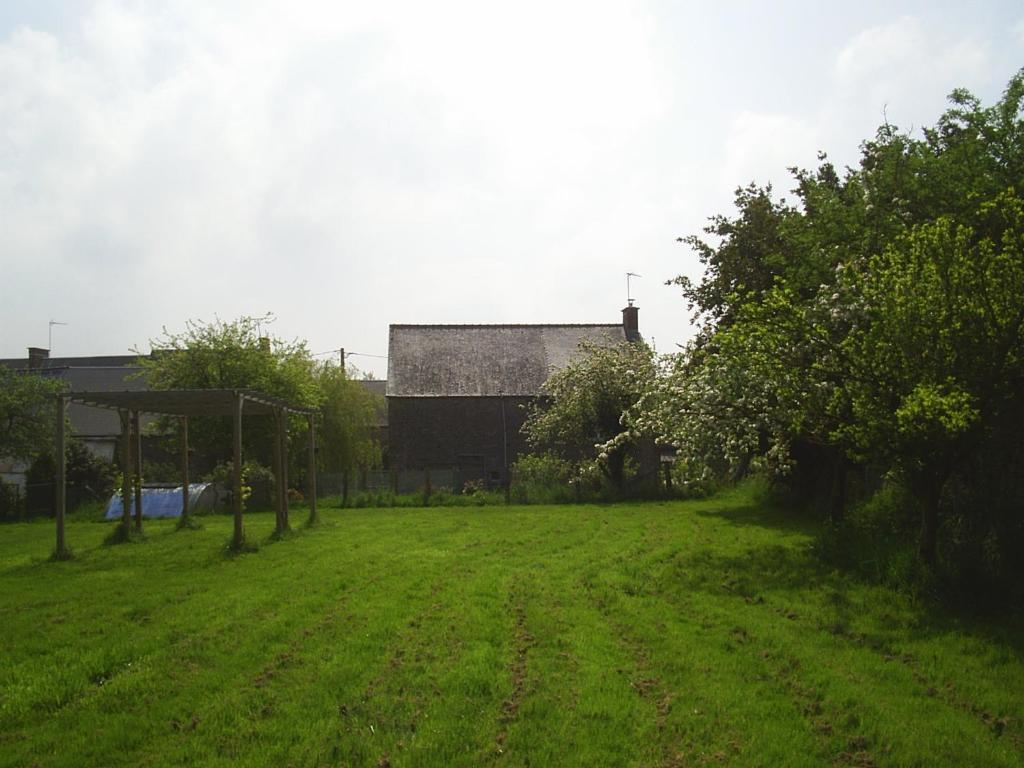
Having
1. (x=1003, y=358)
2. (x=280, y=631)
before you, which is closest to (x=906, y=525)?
(x=1003, y=358)

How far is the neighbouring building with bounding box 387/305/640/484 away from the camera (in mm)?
39781

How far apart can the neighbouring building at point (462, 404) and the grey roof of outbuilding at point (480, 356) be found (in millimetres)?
46

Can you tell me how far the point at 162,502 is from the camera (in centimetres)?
2561

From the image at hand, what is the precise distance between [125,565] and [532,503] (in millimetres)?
15493

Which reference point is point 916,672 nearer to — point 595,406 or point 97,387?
point 595,406

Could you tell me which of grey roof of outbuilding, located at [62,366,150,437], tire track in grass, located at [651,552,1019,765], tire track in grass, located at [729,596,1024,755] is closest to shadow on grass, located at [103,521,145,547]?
tire track in grass, located at [651,552,1019,765]

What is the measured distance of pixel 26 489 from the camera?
27531 millimetres

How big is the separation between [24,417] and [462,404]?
17.4m

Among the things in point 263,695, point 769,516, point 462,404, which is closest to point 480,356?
point 462,404

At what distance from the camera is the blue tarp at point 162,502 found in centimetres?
2522

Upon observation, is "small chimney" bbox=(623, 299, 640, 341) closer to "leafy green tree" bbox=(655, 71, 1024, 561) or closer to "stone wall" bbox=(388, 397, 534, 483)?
"stone wall" bbox=(388, 397, 534, 483)

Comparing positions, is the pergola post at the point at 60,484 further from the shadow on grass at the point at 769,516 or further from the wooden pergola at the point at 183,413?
the shadow on grass at the point at 769,516

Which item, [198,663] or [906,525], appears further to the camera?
[906,525]

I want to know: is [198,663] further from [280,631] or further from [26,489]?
[26,489]
